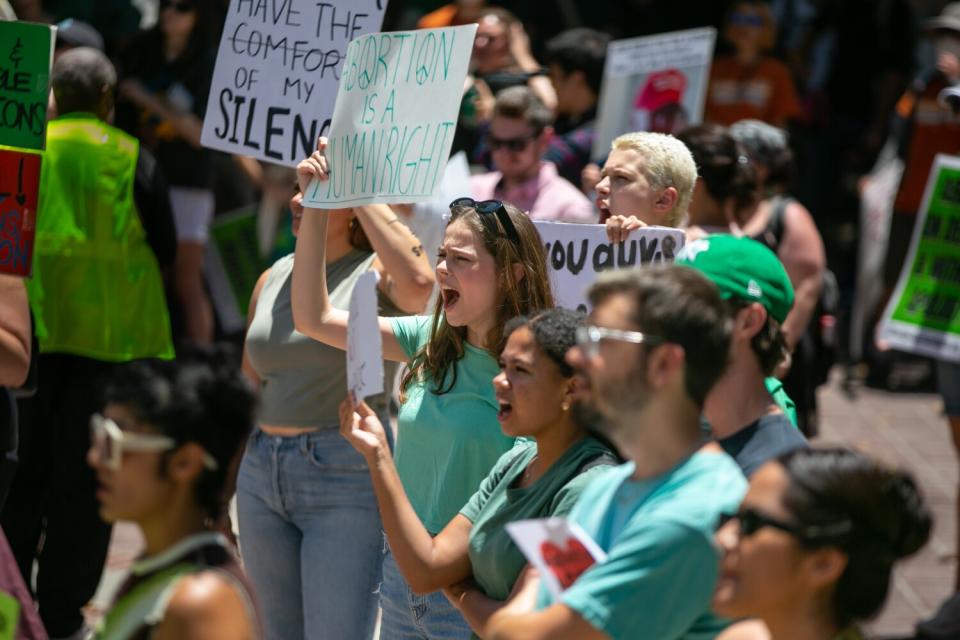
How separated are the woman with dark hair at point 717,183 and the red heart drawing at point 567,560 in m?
2.62

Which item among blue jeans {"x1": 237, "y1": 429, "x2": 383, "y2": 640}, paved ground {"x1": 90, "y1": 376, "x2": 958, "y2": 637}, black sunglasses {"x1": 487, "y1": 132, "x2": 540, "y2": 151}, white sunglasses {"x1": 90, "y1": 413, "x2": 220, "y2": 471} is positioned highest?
black sunglasses {"x1": 487, "y1": 132, "x2": 540, "y2": 151}

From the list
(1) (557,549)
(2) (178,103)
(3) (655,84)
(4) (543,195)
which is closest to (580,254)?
(1) (557,549)

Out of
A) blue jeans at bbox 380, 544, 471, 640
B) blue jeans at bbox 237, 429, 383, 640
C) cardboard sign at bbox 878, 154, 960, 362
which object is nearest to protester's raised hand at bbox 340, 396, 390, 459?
blue jeans at bbox 380, 544, 471, 640

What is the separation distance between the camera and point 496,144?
6.74 metres

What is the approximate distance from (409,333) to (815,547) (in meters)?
1.88

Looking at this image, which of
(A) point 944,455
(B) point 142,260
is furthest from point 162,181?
(A) point 944,455

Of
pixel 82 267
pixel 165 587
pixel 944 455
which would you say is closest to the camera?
pixel 165 587

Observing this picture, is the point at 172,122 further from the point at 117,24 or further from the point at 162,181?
the point at 162,181

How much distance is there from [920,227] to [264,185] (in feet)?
14.0

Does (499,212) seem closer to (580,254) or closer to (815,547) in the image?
(580,254)

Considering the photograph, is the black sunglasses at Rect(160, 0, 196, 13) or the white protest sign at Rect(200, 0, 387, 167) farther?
the black sunglasses at Rect(160, 0, 196, 13)

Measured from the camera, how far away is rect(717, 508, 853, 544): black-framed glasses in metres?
2.49

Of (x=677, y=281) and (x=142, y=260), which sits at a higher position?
(x=677, y=281)

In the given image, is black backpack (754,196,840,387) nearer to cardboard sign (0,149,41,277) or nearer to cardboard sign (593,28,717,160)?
cardboard sign (593,28,717,160)
